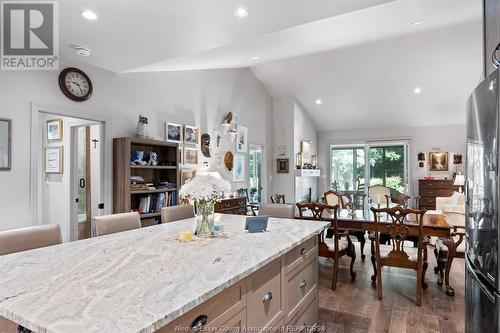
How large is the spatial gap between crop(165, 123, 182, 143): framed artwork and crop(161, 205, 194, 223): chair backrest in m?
2.07

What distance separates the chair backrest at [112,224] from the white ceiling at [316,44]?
5.25ft

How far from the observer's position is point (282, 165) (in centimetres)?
829

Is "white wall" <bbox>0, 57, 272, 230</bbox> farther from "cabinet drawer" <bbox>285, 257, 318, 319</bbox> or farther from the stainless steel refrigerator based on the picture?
the stainless steel refrigerator

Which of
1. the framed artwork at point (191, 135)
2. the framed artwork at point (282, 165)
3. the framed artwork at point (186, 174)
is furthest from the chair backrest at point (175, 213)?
the framed artwork at point (282, 165)

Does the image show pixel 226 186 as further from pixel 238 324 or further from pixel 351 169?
pixel 351 169

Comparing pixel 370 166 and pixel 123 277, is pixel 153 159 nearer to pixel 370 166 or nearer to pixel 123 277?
pixel 123 277

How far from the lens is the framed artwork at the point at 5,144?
2.92m

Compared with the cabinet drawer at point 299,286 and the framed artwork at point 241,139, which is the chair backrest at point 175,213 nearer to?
the cabinet drawer at point 299,286

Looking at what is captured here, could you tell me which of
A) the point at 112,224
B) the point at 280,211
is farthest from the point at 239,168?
the point at 112,224

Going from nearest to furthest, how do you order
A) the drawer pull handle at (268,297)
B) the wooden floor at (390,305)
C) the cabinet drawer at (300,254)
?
the drawer pull handle at (268,297) → the cabinet drawer at (300,254) → the wooden floor at (390,305)

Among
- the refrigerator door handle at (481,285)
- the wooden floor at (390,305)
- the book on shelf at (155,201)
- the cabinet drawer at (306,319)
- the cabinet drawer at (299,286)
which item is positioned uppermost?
the book on shelf at (155,201)

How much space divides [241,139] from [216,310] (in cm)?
587

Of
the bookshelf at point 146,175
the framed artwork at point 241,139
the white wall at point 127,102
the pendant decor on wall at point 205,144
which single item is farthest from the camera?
the framed artwork at point 241,139

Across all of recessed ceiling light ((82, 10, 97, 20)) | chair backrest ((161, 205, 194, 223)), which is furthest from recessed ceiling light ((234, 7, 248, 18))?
chair backrest ((161, 205, 194, 223))
